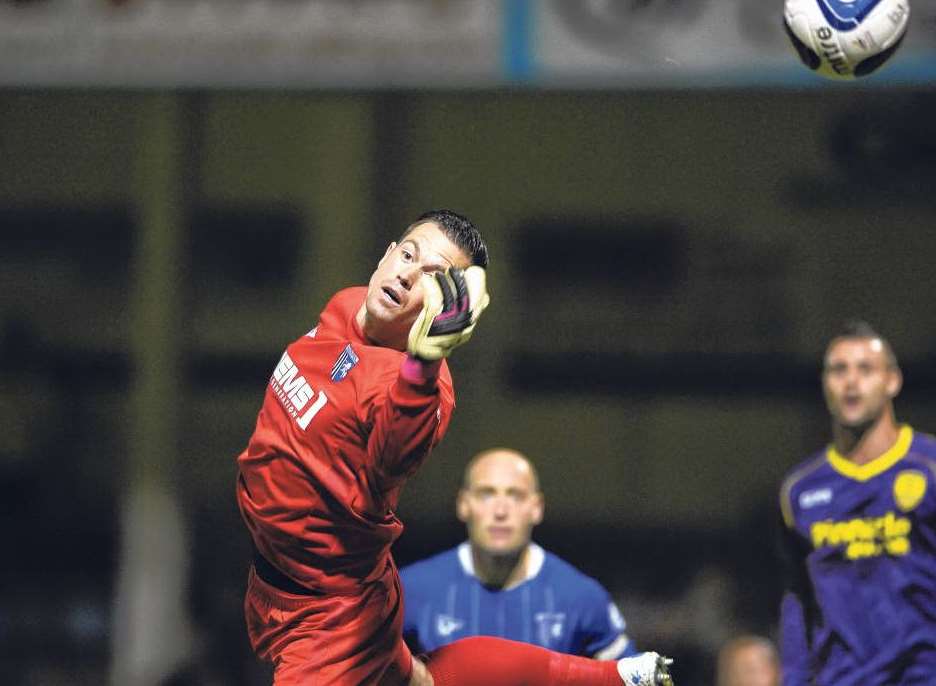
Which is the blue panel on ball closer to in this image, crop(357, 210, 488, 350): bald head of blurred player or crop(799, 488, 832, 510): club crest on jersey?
crop(799, 488, 832, 510): club crest on jersey

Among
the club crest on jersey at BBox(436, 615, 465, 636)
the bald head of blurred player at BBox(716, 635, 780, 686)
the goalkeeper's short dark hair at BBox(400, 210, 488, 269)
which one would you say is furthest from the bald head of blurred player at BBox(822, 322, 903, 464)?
the goalkeeper's short dark hair at BBox(400, 210, 488, 269)

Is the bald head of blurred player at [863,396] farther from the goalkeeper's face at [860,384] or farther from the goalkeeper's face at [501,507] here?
the goalkeeper's face at [501,507]

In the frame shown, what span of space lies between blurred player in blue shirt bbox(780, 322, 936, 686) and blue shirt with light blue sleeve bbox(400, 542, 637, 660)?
61 centimetres

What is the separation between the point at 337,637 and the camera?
13.9ft

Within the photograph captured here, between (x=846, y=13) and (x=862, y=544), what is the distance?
65.2 inches

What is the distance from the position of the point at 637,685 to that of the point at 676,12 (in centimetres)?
328

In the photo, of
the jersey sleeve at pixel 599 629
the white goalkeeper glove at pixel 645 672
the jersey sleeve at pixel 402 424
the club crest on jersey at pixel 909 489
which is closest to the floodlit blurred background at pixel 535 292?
the jersey sleeve at pixel 599 629

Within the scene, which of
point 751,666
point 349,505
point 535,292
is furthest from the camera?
point 535,292

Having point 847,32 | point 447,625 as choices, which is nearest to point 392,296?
point 447,625

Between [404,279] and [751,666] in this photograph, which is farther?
[751,666]

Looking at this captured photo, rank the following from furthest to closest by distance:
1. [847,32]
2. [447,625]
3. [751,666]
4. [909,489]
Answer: [751,666] → [447,625] → [909,489] → [847,32]

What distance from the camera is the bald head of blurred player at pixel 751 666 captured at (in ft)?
19.6

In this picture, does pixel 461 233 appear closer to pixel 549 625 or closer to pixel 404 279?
pixel 404 279

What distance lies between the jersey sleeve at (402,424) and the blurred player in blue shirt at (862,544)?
2004 millimetres
